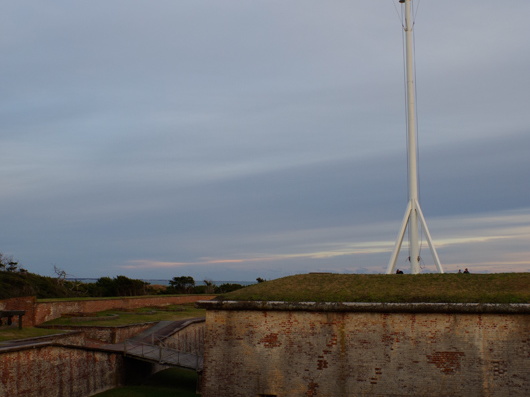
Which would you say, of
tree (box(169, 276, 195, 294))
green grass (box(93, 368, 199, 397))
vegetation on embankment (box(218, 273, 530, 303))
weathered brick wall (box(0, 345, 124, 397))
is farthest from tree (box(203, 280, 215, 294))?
vegetation on embankment (box(218, 273, 530, 303))

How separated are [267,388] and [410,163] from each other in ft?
39.0

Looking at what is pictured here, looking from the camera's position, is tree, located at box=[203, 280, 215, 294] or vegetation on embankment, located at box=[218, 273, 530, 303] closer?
vegetation on embankment, located at box=[218, 273, 530, 303]

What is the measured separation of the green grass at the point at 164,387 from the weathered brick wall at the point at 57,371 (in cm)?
72

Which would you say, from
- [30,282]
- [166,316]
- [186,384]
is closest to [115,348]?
[186,384]

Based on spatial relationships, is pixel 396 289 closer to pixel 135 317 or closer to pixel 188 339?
pixel 188 339

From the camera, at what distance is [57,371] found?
18.6 metres

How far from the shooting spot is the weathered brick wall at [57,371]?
1658cm

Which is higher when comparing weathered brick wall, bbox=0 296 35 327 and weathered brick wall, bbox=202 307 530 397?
weathered brick wall, bbox=0 296 35 327

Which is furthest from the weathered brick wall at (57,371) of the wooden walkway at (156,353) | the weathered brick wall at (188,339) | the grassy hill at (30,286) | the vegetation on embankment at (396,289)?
the grassy hill at (30,286)

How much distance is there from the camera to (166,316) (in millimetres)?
A: 32094

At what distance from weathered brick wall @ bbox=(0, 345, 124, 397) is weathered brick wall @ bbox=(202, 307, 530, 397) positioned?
5.08 metres

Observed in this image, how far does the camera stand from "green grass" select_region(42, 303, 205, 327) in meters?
26.5

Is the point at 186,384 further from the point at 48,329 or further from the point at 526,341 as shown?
the point at 526,341

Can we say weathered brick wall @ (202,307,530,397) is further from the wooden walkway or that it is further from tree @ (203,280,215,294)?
tree @ (203,280,215,294)
